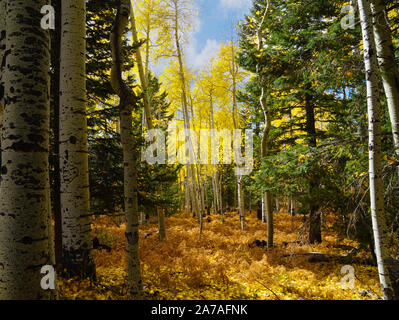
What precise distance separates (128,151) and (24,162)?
51.2 inches

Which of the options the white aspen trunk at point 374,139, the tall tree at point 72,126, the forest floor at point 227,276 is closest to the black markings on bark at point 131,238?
the tall tree at point 72,126

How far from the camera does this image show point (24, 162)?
1.56m

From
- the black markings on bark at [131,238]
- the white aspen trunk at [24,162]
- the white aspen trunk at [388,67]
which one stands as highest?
the white aspen trunk at [388,67]

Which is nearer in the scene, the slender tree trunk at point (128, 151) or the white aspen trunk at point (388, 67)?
the slender tree trunk at point (128, 151)

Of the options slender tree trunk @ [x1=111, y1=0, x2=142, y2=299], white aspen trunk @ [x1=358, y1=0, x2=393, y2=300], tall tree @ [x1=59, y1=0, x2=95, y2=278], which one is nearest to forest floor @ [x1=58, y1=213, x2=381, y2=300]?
slender tree trunk @ [x1=111, y1=0, x2=142, y2=299]

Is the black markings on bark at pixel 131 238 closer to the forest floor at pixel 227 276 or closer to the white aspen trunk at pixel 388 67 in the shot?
the forest floor at pixel 227 276

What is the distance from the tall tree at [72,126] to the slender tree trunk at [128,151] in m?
0.89

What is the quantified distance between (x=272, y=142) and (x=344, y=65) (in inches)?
246

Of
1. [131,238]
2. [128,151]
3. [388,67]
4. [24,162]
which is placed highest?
[388,67]

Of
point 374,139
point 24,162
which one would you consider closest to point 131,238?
point 24,162

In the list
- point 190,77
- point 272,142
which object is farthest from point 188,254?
point 190,77

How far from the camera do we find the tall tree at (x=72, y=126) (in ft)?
10.2

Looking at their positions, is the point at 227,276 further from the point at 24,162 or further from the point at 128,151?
the point at 24,162

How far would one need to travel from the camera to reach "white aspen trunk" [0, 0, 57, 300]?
4.97 ft
